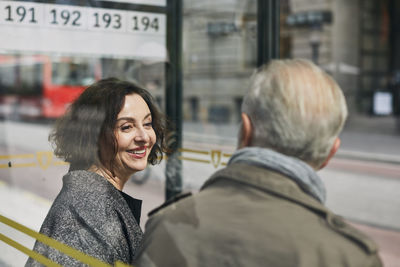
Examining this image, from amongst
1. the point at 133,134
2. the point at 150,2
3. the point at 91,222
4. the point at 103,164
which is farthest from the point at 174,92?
the point at 91,222

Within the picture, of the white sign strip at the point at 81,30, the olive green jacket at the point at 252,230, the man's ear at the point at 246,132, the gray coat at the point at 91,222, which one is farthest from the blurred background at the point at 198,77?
the olive green jacket at the point at 252,230

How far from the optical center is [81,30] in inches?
122

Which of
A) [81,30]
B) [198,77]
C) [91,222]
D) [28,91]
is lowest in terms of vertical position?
[91,222]

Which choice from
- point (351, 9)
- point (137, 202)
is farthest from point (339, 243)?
point (351, 9)

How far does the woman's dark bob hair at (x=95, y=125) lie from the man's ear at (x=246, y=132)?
877 millimetres

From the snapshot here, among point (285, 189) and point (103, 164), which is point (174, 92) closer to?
point (103, 164)

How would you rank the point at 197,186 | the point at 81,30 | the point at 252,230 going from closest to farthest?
the point at 252,230 < the point at 81,30 < the point at 197,186

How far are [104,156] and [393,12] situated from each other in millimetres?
19965

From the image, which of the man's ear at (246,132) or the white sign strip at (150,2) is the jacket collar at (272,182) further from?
the white sign strip at (150,2)

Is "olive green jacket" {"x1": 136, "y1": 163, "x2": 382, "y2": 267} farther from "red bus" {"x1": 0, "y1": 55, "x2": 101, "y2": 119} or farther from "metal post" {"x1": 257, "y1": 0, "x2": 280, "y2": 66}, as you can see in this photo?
"red bus" {"x1": 0, "y1": 55, "x2": 101, "y2": 119}

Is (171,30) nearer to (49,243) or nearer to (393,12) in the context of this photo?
(49,243)

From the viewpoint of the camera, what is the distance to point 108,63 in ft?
12.1

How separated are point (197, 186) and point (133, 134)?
4.47ft

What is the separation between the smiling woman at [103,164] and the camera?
70.6 inches
